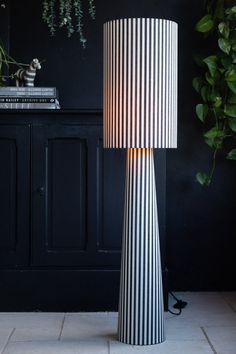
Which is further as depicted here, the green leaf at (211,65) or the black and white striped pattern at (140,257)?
the green leaf at (211,65)

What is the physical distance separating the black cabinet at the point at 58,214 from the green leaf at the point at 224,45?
31.4 inches

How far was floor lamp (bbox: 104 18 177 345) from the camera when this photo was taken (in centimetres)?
254

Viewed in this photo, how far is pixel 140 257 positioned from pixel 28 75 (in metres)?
1.31

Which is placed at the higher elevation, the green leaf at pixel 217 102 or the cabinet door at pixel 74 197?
the green leaf at pixel 217 102

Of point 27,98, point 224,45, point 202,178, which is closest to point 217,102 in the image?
point 224,45

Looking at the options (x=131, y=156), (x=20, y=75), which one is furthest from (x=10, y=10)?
(x=131, y=156)

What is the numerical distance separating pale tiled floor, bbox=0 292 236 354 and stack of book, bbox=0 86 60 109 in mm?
1145

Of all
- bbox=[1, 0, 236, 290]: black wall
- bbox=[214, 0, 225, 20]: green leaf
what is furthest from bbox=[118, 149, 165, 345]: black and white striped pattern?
bbox=[214, 0, 225, 20]: green leaf

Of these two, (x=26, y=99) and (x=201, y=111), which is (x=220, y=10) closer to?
(x=201, y=111)

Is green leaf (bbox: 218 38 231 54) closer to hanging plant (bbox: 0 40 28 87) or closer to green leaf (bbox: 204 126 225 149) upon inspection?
green leaf (bbox: 204 126 225 149)

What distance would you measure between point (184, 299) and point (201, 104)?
45.5 inches

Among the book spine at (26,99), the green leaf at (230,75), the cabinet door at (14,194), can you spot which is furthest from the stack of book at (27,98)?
the green leaf at (230,75)

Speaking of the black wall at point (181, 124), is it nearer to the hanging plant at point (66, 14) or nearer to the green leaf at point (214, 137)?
the hanging plant at point (66, 14)

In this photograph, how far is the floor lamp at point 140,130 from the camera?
2537 mm
